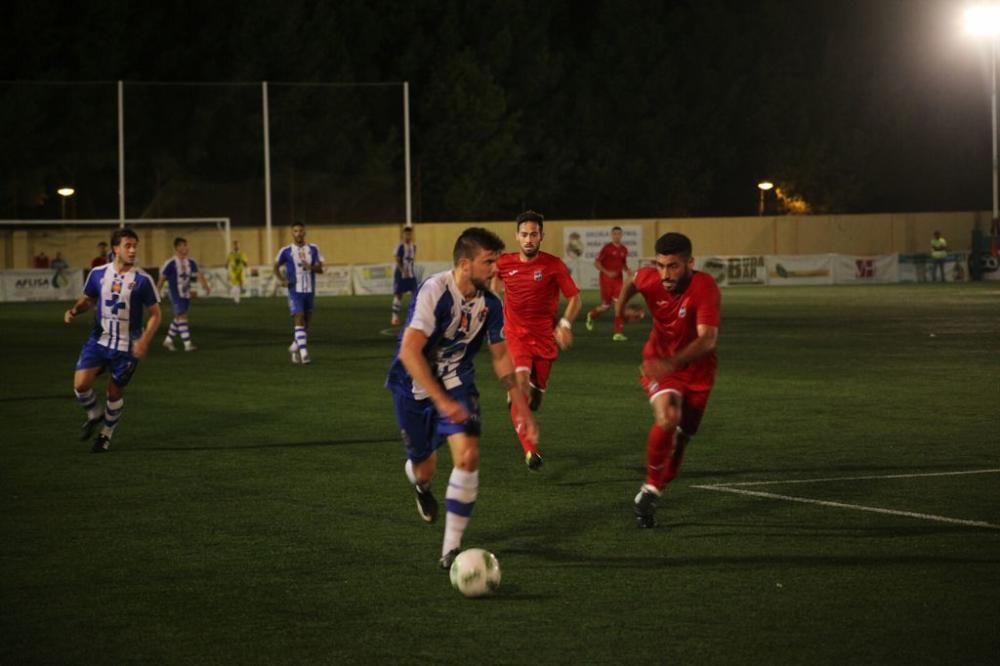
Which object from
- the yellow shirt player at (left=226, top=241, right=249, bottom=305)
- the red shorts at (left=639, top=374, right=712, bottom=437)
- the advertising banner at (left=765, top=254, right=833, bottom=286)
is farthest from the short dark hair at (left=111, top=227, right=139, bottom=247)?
the advertising banner at (left=765, top=254, right=833, bottom=286)

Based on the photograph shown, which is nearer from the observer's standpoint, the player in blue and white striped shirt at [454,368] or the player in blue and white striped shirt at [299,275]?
the player in blue and white striped shirt at [454,368]

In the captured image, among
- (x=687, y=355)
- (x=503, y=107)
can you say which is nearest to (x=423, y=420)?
(x=687, y=355)

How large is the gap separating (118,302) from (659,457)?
6.02 m

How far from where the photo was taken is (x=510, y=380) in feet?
27.2

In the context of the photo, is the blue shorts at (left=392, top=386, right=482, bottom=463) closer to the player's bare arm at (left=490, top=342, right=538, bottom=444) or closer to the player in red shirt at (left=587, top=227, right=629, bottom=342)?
the player's bare arm at (left=490, top=342, right=538, bottom=444)

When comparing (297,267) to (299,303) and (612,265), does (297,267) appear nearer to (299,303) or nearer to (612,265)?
(299,303)

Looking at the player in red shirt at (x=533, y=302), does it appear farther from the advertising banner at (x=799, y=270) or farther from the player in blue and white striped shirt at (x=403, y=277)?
the advertising banner at (x=799, y=270)

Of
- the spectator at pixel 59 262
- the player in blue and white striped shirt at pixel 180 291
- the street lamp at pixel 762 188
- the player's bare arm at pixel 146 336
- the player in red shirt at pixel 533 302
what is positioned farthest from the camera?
the street lamp at pixel 762 188

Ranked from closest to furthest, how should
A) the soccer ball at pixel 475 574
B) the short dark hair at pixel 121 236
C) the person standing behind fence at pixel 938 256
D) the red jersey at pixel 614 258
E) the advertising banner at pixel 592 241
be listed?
the soccer ball at pixel 475 574 < the short dark hair at pixel 121 236 < the red jersey at pixel 614 258 < the person standing behind fence at pixel 938 256 < the advertising banner at pixel 592 241

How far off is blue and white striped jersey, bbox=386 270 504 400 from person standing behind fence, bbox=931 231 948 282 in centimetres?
4665

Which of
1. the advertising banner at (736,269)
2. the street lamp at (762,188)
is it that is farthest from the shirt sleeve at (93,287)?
the street lamp at (762,188)

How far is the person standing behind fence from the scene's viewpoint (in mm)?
52656

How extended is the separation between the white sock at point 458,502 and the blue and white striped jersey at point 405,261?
80.5 feet

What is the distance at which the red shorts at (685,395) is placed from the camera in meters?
9.45
